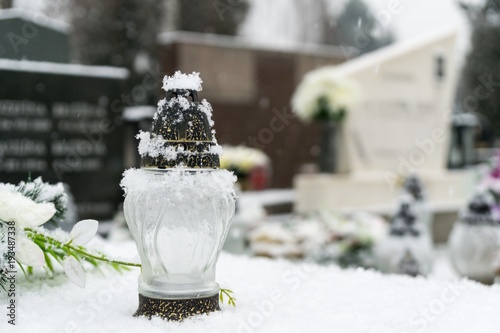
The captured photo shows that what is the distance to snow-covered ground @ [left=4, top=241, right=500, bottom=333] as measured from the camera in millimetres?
1240

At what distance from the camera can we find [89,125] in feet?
23.4

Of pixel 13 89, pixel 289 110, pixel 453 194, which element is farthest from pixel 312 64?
pixel 13 89

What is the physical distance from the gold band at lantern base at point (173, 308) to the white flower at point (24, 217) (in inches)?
10.9

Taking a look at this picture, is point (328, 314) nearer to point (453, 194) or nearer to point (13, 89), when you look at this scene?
point (13, 89)

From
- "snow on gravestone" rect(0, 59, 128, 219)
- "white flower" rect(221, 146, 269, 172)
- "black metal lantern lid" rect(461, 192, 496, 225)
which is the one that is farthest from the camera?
"white flower" rect(221, 146, 269, 172)

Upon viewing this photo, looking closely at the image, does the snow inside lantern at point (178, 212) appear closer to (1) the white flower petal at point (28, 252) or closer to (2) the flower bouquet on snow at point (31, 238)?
(2) the flower bouquet on snow at point (31, 238)

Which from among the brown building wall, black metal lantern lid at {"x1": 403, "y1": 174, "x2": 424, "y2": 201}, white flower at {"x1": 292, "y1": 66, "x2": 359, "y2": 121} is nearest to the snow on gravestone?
white flower at {"x1": 292, "y1": 66, "x2": 359, "y2": 121}

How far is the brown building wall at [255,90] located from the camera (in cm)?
1116

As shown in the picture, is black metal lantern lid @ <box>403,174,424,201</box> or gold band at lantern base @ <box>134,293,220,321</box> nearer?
gold band at lantern base @ <box>134,293,220,321</box>

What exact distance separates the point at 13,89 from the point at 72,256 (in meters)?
5.71

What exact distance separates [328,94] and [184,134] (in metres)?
7.26

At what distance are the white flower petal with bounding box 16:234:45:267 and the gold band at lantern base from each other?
0.88 ft

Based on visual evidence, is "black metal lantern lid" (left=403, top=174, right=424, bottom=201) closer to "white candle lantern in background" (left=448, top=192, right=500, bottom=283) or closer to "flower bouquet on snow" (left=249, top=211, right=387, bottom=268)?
"flower bouquet on snow" (left=249, top=211, right=387, bottom=268)

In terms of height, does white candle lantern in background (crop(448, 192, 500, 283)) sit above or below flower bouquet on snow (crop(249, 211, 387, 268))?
above
